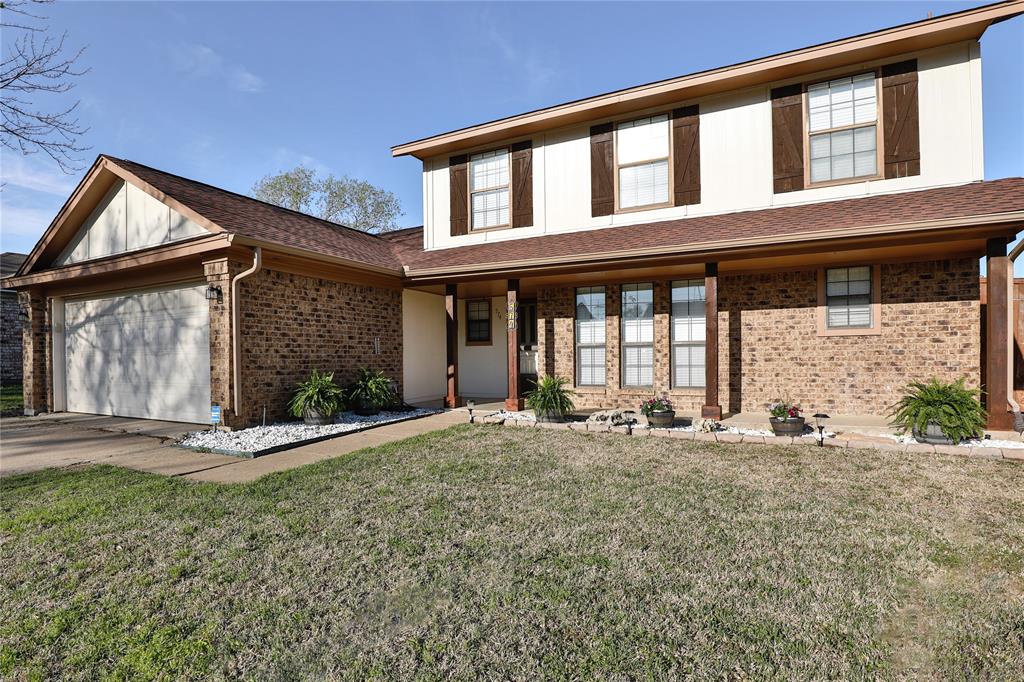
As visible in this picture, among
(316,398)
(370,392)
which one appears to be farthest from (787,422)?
(316,398)

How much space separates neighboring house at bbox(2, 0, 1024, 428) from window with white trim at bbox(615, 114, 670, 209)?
40mm

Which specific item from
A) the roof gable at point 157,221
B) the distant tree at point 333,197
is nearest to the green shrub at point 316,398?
the roof gable at point 157,221

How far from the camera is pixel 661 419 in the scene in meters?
7.29

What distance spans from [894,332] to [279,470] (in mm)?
9339

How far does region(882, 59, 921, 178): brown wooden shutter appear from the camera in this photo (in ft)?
25.0

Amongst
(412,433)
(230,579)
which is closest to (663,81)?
(412,433)

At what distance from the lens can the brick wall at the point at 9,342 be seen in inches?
654

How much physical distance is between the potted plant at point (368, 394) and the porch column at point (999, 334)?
29.7 feet

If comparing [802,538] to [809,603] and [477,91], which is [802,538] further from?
[477,91]

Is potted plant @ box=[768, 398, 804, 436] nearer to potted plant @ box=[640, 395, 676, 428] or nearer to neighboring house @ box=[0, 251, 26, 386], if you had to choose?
potted plant @ box=[640, 395, 676, 428]

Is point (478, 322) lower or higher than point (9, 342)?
higher

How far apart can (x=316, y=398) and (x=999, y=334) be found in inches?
380

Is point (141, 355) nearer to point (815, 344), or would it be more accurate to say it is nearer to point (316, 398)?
point (316, 398)

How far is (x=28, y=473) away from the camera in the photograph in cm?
546
